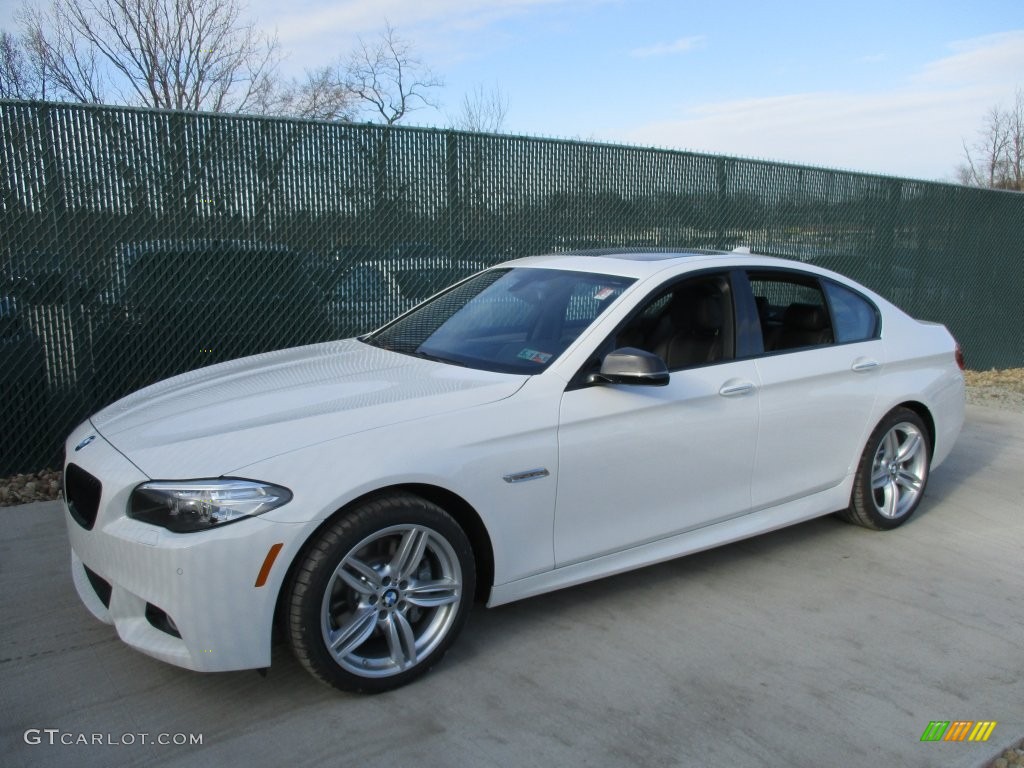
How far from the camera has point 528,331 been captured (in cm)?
423

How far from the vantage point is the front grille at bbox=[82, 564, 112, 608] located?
10.7 ft

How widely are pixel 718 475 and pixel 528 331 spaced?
1.11 metres

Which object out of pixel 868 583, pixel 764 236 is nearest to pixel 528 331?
pixel 868 583

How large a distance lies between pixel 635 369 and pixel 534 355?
502 millimetres

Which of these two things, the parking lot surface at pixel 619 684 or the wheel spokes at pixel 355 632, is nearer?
the parking lot surface at pixel 619 684

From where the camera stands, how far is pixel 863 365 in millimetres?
4859

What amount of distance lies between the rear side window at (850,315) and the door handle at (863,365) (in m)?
0.13

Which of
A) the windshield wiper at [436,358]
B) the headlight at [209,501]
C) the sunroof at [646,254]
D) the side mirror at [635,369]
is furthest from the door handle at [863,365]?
the headlight at [209,501]

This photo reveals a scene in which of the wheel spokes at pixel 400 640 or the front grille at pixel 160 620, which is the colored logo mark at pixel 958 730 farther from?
the front grille at pixel 160 620

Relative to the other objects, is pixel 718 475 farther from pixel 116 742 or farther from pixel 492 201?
pixel 492 201

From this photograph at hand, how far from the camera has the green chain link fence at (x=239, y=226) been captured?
587 centimetres

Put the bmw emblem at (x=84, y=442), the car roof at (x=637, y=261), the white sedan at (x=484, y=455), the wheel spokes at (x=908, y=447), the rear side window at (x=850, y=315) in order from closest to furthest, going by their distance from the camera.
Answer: the white sedan at (x=484, y=455) < the bmw emblem at (x=84, y=442) < the car roof at (x=637, y=261) < the rear side window at (x=850, y=315) < the wheel spokes at (x=908, y=447)

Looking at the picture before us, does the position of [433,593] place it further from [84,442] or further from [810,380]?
[810,380]

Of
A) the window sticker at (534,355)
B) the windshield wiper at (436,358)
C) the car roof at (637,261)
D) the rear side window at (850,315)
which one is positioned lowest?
the windshield wiper at (436,358)
